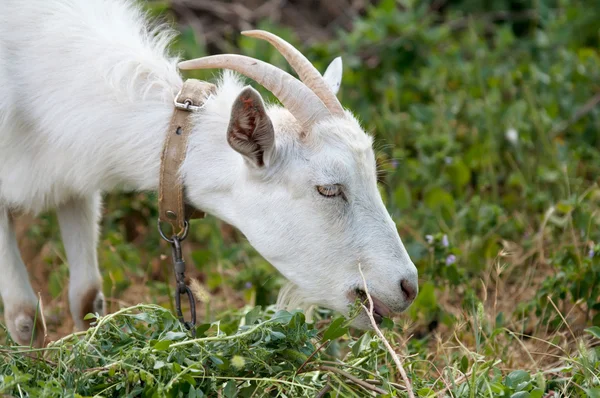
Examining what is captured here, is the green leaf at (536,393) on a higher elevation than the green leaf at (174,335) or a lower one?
lower

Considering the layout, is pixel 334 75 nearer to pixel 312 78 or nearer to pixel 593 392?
pixel 312 78

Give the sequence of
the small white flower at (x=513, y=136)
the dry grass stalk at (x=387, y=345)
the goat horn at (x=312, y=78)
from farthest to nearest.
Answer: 1. the small white flower at (x=513, y=136)
2. the goat horn at (x=312, y=78)
3. the dry grass stalk at (x=387, y=345)

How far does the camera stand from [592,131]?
6277 mm

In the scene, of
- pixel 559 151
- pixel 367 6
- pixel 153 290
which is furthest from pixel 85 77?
pixel 367 6

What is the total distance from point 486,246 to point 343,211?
1845mm

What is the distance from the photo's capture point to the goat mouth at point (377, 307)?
3.46m

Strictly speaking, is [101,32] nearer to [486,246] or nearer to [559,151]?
[486,246]

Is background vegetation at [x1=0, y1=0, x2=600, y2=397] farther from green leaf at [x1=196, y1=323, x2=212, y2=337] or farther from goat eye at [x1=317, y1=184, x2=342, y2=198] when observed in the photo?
goat eye at [x1=317, y1=184, x2=342, y2=198]

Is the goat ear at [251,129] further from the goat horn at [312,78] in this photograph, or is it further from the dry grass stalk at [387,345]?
the dry grass stalk at [387,345]

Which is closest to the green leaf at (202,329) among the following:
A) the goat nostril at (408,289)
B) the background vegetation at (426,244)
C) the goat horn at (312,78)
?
the background vegetation at (426,244)

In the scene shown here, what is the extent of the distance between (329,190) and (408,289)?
0.50 metres

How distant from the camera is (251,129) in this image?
11.1 feet

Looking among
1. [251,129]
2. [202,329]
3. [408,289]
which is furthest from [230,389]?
[251,129]

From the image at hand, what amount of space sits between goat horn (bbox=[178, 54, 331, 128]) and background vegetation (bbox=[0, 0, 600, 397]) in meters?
0.80
